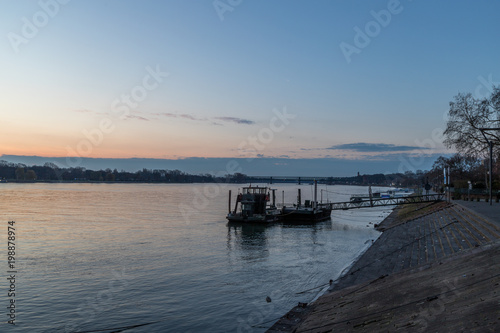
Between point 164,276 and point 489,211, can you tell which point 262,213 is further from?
point 164,276

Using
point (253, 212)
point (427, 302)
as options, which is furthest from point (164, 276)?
point (253, 212)

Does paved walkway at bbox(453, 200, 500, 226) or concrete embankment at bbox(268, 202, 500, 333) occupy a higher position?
paved walkway at bbox(453, 200, 500, 226)

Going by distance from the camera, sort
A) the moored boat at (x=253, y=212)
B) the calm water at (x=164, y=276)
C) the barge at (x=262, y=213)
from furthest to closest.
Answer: the barge at (x=262, y=213)
the moored boat at (x=253, y=212)
the calm water at (x=164, y=276)

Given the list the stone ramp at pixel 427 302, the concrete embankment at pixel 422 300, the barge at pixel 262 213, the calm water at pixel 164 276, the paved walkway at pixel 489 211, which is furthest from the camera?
the barge at pixel 262 213

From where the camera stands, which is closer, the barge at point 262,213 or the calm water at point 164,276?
the calm water at point 164,276

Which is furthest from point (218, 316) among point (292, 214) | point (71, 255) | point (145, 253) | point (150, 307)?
point (292, 214)

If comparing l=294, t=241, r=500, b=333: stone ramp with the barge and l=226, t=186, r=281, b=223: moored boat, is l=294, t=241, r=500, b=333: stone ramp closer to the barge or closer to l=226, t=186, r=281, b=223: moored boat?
l=226, t=186, r=281, b=223: moored boat

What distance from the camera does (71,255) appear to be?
92.9 ft

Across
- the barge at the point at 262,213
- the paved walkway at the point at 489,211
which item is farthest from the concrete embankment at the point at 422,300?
the barge at the point at 262,213

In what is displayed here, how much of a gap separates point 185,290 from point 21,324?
7264 millimetres

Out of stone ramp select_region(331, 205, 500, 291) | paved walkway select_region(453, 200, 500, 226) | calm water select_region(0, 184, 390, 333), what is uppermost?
paved walkway select_region(453, 200, 500, 226)

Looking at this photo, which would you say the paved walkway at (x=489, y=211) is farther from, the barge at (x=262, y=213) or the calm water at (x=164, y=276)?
the barge at (x=262, y=213)

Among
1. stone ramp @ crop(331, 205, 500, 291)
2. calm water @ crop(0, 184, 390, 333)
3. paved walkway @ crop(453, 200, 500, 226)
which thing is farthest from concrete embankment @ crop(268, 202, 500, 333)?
paved walkway @ crop(453, 200, 500, 226)

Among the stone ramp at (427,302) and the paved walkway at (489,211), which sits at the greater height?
the paved walkway at (489,211)
